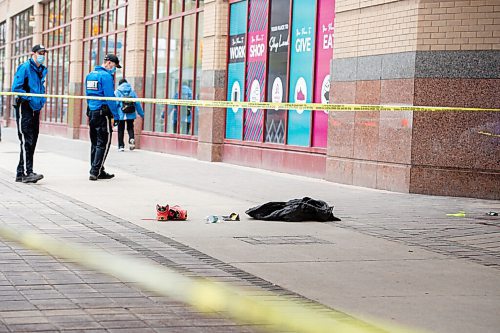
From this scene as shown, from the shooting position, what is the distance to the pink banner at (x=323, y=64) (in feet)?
52.0

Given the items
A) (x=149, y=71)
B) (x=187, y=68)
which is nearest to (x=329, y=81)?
(x=187, y=68)

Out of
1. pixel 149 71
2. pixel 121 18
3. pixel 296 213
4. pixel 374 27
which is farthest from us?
pixel 121 18

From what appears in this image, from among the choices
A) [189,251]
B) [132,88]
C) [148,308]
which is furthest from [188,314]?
[132,88]

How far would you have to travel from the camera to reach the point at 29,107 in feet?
44.4

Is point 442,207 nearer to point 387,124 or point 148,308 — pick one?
point 387,124

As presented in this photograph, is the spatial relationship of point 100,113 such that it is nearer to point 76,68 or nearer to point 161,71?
point 161,71

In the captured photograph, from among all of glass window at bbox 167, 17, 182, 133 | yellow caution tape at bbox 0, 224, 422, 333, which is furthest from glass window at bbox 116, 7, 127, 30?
yellow caution tape at bbox 0, 224, 422, 333

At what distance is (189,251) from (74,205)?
345 centimetres

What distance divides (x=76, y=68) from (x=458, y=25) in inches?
802

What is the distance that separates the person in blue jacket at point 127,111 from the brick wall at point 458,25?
10991 millimetres

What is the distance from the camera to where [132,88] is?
2473cm

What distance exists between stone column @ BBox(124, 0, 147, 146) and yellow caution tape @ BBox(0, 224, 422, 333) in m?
17.4

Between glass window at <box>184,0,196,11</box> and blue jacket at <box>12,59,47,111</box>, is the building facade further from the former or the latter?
blue jacket at <box>12,59,47,111</box>

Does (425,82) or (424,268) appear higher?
(425,82)
